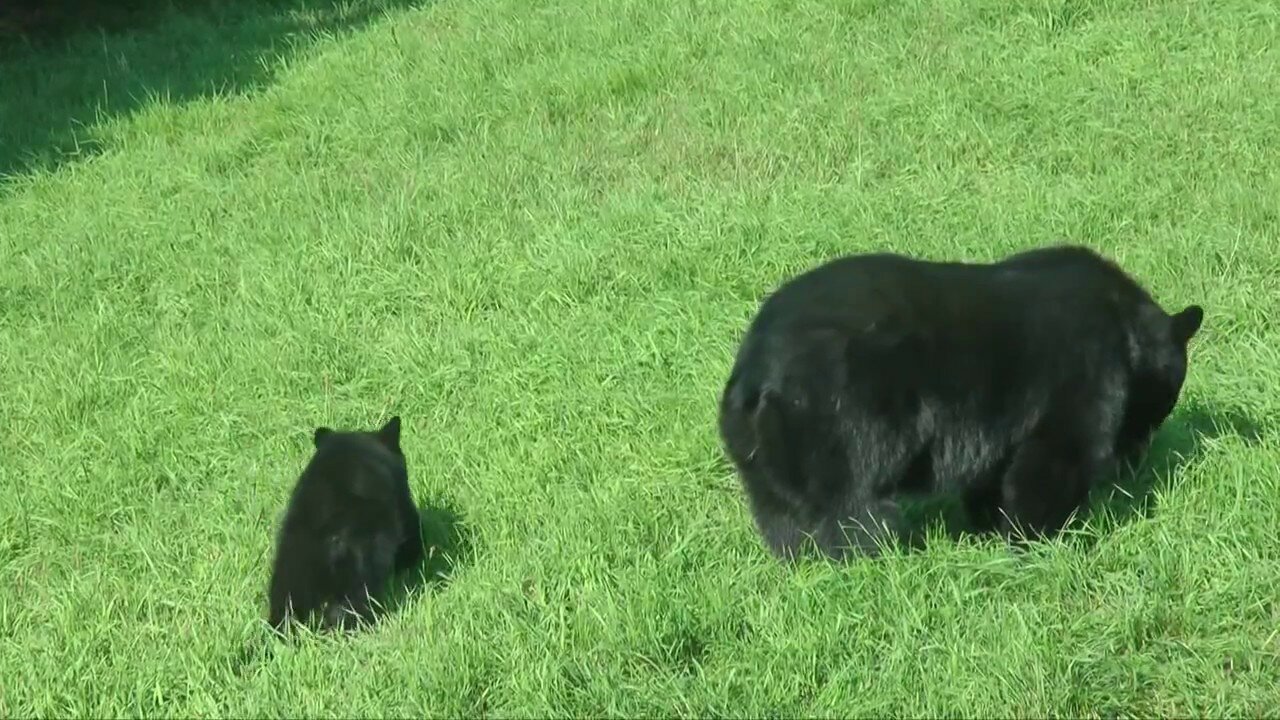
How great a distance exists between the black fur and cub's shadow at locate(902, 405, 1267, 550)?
179cm

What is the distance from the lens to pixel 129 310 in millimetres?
8039

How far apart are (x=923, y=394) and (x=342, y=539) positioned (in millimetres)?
1997

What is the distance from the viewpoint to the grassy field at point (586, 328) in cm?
446

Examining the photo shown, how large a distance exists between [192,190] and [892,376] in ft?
21.1

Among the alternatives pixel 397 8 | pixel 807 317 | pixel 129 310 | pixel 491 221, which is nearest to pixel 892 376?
pixel 807 317

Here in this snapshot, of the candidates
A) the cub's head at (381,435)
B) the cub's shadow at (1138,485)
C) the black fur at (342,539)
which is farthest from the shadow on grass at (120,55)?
the cub's shadow at (1138,485)

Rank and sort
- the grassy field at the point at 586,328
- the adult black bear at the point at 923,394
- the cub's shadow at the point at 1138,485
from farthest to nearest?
the cub's shadow at the point at 1138,485 → the adult black bear at the point at 923,394 → the grassy field at the point at 586,328

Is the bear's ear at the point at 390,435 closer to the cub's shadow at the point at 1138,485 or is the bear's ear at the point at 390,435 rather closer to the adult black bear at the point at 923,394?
the adult black bear at the point at 923,394

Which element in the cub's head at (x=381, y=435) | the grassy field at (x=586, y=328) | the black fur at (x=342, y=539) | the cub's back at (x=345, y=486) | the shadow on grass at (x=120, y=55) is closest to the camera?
the grassy field at (x=586, y=328)

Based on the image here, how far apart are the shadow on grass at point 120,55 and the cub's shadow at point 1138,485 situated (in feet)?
25.5

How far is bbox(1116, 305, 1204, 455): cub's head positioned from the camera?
5102 millimetres

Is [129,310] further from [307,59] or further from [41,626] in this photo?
[307,59]

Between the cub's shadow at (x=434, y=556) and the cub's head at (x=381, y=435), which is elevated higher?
the cub's head at (x=381, y=435)

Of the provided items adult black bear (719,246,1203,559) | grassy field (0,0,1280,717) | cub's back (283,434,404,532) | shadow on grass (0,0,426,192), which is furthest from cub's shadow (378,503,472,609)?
shadow on grass (0,0,426,192)
